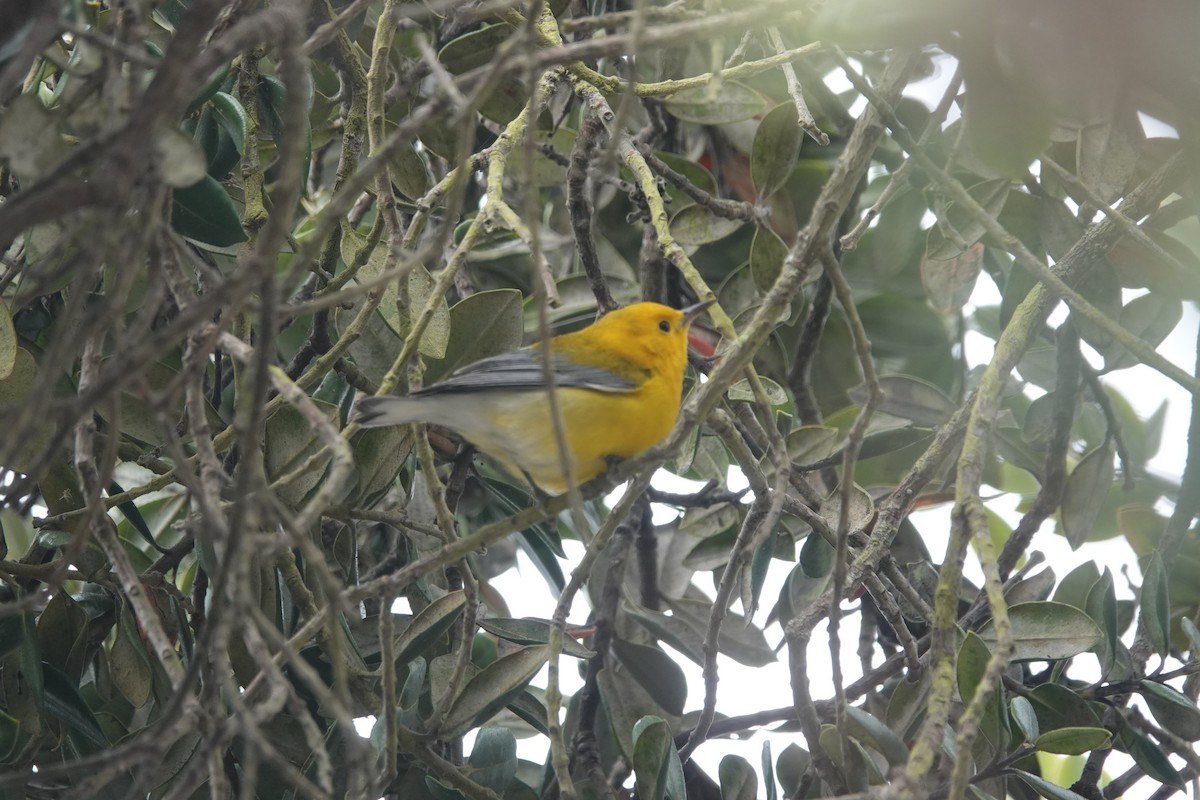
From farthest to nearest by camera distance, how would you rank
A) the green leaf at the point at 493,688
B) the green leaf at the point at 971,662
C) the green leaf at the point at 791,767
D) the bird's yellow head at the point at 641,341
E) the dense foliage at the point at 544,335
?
the bird's yellow head at the point at 641,341
the green leaf at the point at 791,767
the green leaf at the point at 493,688
the green leaf at the point at 971,662
the dense foliage at the point at 544,335

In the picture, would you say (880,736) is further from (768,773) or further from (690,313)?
(690,313)

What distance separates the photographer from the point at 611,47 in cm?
167

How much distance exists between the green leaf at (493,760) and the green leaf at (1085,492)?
1660 mm

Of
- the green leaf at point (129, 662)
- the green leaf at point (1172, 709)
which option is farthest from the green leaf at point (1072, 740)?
the green leaf at point (129, 662)

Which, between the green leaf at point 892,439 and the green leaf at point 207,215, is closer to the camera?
the green leaf at point 207,215

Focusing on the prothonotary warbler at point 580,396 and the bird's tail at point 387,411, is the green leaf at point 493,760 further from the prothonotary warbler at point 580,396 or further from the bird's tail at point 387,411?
the bird's tail at point 387,411

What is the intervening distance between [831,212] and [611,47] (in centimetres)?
49

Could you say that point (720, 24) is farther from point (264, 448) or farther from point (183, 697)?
point (264, 448)

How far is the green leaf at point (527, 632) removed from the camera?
275 centimetres

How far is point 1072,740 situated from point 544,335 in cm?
155

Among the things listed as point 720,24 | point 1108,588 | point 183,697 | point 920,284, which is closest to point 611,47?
point 720,24

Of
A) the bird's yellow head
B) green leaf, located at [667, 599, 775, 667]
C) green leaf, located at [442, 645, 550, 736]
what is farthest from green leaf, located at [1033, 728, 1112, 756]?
the bird's yellow head

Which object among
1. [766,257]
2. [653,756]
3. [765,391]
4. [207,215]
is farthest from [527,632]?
[207,215]

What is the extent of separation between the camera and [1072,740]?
234 cm
